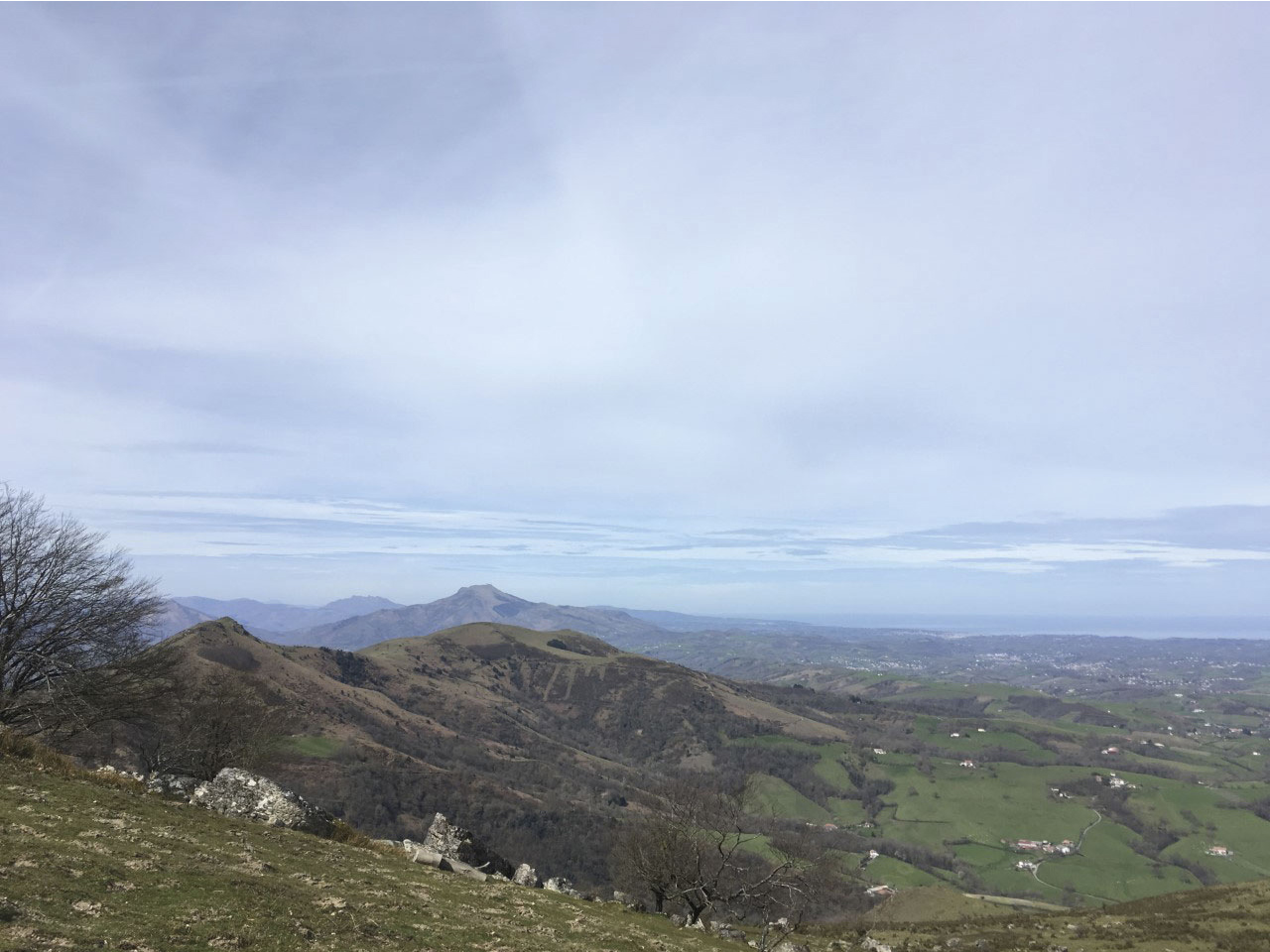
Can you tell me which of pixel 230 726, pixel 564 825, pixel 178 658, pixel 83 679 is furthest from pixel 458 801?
pixel 83 679

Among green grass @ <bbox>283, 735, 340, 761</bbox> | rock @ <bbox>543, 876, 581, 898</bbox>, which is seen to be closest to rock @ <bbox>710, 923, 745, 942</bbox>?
rock @ <bbox>543, 876, 581, 898</bbox>

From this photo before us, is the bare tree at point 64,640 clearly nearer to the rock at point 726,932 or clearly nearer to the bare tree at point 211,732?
the bare tree at point 211,732

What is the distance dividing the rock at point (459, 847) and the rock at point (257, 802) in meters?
7.04

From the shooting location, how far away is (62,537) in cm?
4550

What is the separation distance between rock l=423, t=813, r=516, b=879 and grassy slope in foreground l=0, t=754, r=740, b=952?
21.8 ft

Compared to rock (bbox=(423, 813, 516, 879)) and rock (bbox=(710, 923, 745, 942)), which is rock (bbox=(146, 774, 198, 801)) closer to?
rock (bbox=(423, 813, 516, 879))

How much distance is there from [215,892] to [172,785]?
17.2 meters

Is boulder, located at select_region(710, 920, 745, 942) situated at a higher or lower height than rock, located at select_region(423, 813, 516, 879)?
lower

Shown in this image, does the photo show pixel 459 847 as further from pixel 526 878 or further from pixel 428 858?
pixel 526 878

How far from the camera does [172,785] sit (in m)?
29.5

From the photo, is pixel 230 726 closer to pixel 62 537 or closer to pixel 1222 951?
pixel 62 537

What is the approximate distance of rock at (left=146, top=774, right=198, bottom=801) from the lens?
1131 inches

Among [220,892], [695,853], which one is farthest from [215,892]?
[695,853]

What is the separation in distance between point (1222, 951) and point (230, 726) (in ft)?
293
